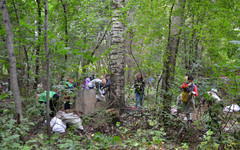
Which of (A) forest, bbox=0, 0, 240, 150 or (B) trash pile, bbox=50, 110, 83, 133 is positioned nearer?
(A) forest, bbox=0, 0, 240, 150

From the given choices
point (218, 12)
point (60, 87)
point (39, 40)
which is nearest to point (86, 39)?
point (39, 40)

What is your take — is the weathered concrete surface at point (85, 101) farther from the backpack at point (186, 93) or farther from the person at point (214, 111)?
the person at point (214, 111)

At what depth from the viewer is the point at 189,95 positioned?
5.70m

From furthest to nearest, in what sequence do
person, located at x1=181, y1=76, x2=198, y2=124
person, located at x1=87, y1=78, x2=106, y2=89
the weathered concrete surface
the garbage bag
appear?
1. person, located at x1=87, y1=78, x2=106, y2=89
2. the weathered concrete surface
3. person, located at x1=181, y1=76, x2=198, y2=124
4. the garbage bag

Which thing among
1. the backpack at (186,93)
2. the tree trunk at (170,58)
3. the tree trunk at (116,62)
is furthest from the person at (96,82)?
the backpack at (186,93)

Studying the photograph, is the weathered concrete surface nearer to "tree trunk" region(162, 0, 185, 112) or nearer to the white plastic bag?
the white plastic bag

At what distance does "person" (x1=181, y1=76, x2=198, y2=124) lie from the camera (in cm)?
561

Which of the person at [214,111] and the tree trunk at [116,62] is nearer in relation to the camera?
the person at [214,111]

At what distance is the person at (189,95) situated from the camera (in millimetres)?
5609

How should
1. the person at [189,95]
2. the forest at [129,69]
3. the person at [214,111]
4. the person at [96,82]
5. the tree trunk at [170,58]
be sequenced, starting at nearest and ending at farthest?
the person at [214,111]
the forest at [129,69]
the person at [189,95]
the tree trunk at [170,58]
the person at [96,82]

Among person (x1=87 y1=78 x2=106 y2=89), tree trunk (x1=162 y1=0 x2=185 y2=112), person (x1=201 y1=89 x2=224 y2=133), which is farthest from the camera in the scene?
person (x1=87 y1=78 x2=106 y2=89)

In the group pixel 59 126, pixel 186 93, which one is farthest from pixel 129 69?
pixel 59 126

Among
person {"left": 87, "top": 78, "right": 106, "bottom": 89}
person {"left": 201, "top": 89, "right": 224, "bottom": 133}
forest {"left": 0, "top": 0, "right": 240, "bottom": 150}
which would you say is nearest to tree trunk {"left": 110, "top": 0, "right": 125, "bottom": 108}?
forest {"left": 0, "top": 0, "right": 240, "bottom": 150}

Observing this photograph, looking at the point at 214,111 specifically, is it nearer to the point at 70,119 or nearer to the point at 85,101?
the point at 70,119
